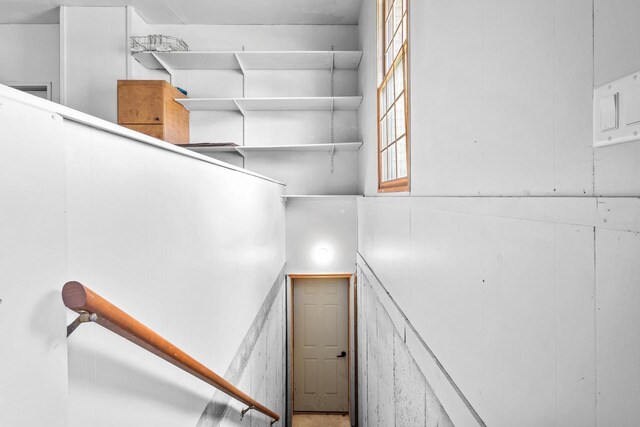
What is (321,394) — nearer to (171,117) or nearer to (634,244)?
(171,117)

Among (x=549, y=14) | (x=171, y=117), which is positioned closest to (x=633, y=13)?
(x=549, y=14)

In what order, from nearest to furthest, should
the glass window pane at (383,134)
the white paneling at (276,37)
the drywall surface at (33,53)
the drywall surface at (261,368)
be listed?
the drywall surface at (261,368) < the glass window pane at (383,134) < the drywall surface at (33,53) < the white paneling at (276,37)

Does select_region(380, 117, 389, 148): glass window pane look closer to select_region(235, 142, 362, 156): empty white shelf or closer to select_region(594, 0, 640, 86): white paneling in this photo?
select_region(235, 142, 362, 156): empty white shelf

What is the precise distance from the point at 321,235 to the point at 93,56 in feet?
10.6

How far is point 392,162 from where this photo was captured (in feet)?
8.20

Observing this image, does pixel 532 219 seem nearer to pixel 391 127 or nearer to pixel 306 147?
pixel 391 127

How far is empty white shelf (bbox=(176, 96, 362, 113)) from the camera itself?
3.94m

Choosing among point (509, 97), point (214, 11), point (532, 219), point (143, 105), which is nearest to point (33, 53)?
point (143, 105)

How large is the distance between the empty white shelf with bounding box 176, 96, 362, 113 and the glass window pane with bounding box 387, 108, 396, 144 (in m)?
1.46

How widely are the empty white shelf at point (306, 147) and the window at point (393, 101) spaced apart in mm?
1119

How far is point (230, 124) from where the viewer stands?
14.4 ft

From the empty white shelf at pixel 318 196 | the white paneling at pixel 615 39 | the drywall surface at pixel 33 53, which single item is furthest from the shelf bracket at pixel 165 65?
the white paneling at pixel 615 39

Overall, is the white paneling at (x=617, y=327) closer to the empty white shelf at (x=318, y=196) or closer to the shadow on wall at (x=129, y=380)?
the shadow on wall at (x=129, y=380)

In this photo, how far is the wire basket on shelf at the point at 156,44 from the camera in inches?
148
